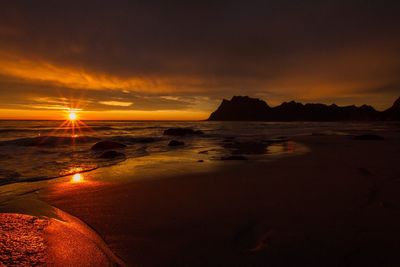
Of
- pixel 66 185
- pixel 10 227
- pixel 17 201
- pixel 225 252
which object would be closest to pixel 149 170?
pixel 66 185

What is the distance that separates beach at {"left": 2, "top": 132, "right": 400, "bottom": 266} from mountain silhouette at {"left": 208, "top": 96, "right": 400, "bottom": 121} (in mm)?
128835

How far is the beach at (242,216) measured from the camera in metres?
2.72

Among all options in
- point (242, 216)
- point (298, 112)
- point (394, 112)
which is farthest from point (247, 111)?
point (242, 216)

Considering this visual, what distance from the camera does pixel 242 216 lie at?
385 cm

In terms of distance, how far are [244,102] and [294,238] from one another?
7804 inches

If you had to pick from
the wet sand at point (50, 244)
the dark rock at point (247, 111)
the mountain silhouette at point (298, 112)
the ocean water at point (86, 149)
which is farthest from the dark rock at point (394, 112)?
the wet sand at point (50, 244)

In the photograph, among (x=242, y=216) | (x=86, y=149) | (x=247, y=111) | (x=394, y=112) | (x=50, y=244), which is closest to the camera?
(x=50, y=244)

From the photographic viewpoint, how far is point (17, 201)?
16.0 feet

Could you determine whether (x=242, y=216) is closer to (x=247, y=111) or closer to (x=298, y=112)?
(x=298, y=112)

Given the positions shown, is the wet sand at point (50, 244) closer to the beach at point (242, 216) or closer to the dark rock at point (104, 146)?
the beach at point (242, 216)

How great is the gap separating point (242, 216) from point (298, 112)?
178932mm

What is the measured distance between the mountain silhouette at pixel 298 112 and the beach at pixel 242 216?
129m

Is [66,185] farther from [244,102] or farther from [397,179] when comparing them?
[244,102]

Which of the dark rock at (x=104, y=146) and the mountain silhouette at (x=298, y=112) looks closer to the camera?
the dark rock at (x=104, y=146)
